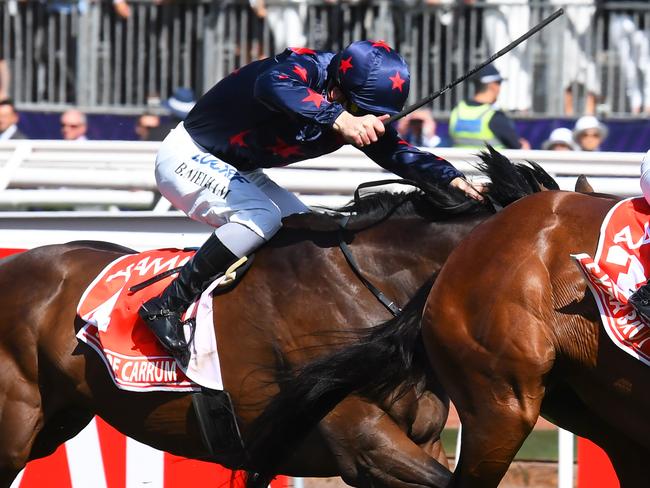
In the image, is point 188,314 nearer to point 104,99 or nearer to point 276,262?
point 276,262

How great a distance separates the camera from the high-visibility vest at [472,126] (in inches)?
314

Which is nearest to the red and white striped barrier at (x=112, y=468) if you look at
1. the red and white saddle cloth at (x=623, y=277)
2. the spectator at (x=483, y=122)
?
the red and white saddle cloth at (x=623, y=277)

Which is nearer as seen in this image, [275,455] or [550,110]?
[275,455]

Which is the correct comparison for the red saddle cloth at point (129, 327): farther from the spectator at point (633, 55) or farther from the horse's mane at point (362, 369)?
the spectator at point (633, 55)

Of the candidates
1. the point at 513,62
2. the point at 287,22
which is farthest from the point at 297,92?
the point at 287,22

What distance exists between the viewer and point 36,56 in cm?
1038

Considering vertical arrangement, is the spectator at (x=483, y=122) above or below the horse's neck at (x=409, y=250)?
below

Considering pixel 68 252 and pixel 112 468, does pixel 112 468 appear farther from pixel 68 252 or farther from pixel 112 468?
pixel 68 252

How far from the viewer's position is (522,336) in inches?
146

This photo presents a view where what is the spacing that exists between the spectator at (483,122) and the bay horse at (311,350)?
3.49 m

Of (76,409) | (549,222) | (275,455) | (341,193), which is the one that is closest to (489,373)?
(549,222)

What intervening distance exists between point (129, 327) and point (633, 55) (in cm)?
616

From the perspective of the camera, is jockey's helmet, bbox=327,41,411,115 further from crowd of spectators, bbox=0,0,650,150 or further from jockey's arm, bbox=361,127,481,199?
crowd of spectators, bbox=0,0,650,150

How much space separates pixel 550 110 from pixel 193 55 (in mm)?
2943
